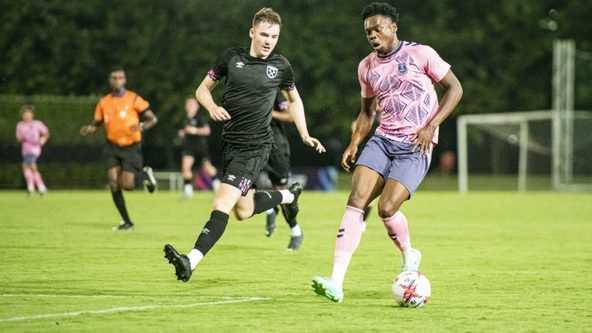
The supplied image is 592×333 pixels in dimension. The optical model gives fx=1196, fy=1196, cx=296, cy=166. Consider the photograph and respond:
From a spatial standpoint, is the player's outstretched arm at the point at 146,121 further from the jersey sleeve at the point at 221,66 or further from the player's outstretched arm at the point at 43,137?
the player's outstretched arm at the point at 43,137

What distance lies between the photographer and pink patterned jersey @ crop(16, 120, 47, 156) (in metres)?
30.5

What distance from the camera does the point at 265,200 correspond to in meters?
12.0

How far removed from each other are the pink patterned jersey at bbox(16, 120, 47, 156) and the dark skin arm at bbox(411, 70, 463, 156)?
72.0ft

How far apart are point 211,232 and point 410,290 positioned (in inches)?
81.7

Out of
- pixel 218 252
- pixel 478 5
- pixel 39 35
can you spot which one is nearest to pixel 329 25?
pixel 478 5

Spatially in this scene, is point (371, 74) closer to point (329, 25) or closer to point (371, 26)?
point (371, 26)

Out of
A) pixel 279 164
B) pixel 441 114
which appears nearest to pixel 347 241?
pixel 441 114

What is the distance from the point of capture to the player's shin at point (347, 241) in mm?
9336

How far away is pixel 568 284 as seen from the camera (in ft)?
36.1

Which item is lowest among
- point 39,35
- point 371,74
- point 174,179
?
point 174,179

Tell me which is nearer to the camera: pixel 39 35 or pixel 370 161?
pixel 370 161

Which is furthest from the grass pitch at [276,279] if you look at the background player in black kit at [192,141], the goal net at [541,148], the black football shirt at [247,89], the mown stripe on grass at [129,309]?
the goal net at [541,148]

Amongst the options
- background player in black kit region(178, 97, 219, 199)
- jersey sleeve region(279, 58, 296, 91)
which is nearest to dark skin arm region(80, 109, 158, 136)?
jersey sleeve region(279, 58, 296, 91)

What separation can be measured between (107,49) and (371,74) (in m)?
43.0
